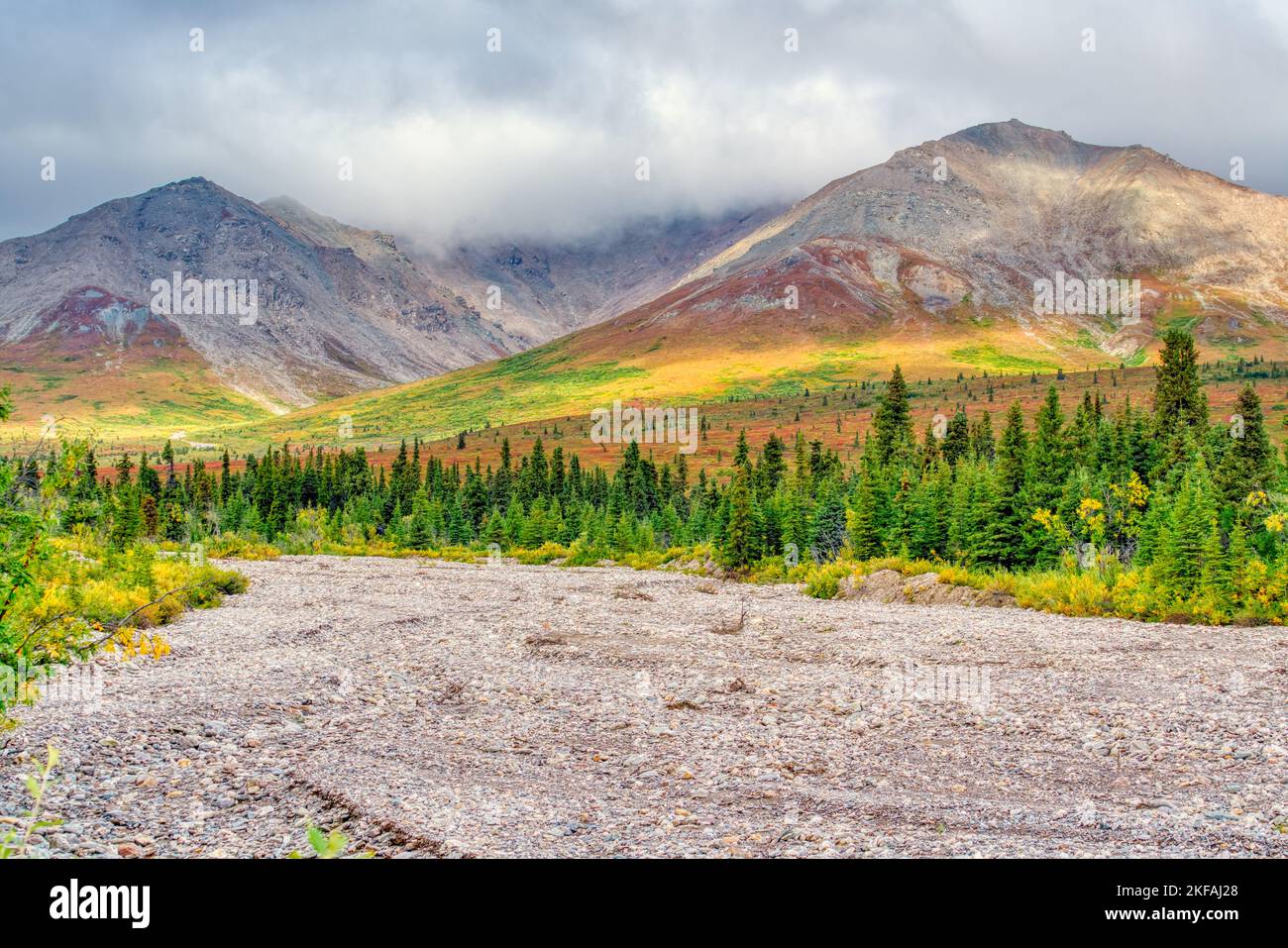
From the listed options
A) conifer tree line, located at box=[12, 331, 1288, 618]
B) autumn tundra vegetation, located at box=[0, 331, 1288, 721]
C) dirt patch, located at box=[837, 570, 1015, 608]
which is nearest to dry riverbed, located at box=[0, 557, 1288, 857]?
autumn tundra vegetation, located at box=[0, 331, 1288, 721]

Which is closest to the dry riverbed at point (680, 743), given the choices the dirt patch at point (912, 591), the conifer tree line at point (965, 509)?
the conifer tree line at point (965, 509)

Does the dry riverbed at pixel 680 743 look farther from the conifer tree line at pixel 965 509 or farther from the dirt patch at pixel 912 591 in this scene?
the dirt patch at pixel 912 591

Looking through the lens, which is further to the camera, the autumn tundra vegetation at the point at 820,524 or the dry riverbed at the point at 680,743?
the autumn tundra vegetation at the point at 820,524

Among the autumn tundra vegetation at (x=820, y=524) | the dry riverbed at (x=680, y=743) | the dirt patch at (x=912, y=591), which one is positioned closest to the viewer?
the dry riverbed at (x=680, y=743)

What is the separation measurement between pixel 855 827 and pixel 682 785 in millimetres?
2562

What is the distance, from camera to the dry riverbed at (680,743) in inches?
382

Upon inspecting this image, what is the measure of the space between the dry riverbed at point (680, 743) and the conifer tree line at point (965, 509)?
366 cm

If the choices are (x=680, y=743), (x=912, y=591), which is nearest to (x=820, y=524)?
(x=912, y=591)

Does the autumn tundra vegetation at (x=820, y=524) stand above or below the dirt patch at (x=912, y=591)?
above

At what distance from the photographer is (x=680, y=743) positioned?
558 inches

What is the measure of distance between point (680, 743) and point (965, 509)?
1260 inches
